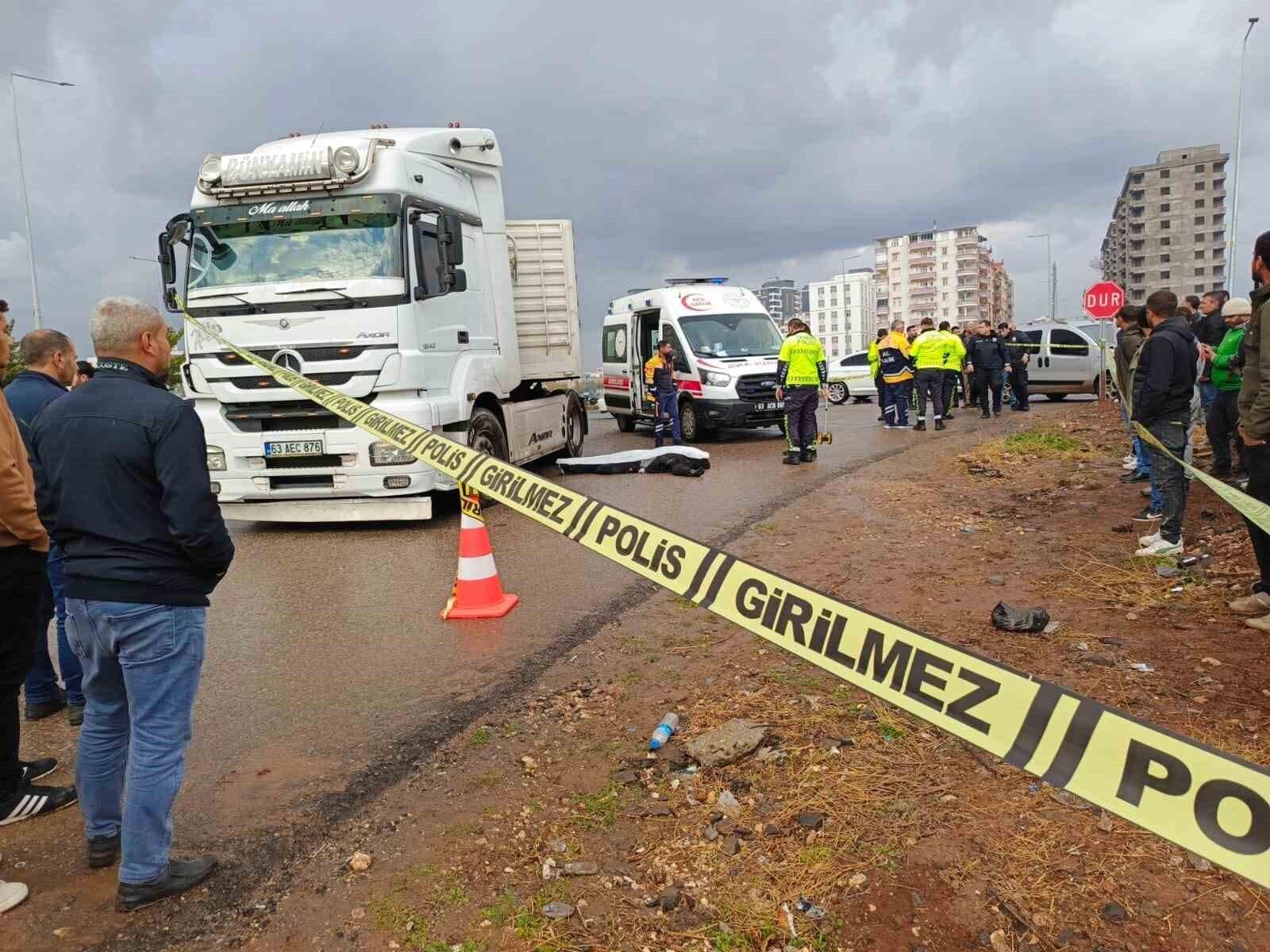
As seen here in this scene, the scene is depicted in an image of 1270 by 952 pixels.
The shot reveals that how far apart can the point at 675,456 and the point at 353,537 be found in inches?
182

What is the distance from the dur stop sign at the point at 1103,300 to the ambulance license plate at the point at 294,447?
19.8m

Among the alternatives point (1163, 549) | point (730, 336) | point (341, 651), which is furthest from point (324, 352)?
point (730, 336)

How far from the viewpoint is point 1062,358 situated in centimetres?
2077

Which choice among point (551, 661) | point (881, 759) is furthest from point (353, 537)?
point (881, 759)

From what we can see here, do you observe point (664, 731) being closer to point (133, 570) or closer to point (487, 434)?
point (133, 570)

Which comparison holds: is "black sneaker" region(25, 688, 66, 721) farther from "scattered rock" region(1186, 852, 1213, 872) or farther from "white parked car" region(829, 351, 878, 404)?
"white parked car" region(829, 351, 878, 404)

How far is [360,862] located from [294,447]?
588cm

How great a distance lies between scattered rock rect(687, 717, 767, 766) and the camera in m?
3.33

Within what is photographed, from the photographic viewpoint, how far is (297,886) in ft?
8.81

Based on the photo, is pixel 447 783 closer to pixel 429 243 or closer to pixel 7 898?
pixel 7 898

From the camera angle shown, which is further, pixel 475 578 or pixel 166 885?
pixel 475 578

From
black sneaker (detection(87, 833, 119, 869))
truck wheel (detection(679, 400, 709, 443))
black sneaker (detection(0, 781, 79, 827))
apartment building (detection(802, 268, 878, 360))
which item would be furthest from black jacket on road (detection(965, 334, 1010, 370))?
apartment building (detection(802, 268, 878, 360))

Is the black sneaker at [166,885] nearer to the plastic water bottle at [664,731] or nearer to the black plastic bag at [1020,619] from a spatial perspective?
the plastic water bottle at [664,731]

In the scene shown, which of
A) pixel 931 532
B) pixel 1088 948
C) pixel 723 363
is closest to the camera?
pixel 1088 948
